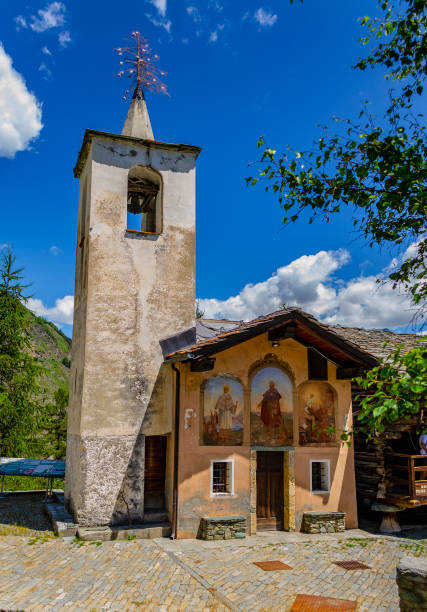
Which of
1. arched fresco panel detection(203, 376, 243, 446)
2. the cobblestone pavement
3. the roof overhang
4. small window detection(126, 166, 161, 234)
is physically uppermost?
small window detection(126, 166, 161, 234)

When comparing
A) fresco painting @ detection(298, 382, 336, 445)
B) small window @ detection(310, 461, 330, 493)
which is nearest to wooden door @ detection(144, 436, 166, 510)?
fresco painting @ detection(298, 382, 336, 445)

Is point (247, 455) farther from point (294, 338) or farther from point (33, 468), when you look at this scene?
point (33, 468)

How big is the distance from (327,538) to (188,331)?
6397mm

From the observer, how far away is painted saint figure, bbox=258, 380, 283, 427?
12789 millimetres

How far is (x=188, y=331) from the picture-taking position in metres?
13.5

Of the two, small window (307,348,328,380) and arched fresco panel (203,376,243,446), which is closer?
arched fresco panel (203,376,243,446)

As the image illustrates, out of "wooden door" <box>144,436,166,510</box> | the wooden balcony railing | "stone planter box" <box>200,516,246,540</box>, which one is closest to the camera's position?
"stone planter box" <box>200,516,246,540</box>

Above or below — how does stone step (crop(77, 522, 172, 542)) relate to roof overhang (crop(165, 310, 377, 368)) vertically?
below

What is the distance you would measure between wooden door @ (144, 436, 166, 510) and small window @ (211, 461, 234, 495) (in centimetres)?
172

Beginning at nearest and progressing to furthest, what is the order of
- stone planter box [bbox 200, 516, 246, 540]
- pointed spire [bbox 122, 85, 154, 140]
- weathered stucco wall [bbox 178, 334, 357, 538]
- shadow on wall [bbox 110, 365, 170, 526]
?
stone planter box [bbox 200, 516, 246, 540]
weathered stucco wall [bbox 178, 334, 357, 538]
shadow on wall [bbox 110, 365, 170, 526]
pointed spire [bbox 122, 85, 154, 140]

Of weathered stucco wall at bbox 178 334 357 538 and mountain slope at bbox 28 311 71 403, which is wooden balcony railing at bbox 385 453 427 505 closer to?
weathered stucco wall at bbox 178 334 357 538

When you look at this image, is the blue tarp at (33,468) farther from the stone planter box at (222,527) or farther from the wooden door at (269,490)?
the wooden door at (269,490)

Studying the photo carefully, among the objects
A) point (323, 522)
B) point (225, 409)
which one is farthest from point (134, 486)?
point (323, 522)

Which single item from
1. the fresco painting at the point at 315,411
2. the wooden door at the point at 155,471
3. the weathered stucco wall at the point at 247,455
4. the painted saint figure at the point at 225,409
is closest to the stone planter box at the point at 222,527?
the weathered stucco wall at the point at 247,455
